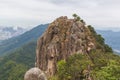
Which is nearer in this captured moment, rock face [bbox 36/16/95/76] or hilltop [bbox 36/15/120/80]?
hilltop [bbox 36/15/120/80]

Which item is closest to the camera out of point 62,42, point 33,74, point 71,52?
point 33,74

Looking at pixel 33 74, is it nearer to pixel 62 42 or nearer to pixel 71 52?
pixel 71 52

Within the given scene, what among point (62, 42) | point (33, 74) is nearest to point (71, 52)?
point (62, 42)

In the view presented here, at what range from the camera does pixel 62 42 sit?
7706 cm

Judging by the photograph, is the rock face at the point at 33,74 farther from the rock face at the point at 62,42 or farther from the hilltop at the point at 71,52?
the rock face at the point at 62,42

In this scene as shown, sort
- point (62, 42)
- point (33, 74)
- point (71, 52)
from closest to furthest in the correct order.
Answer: point (33, 74) → point (71, 52) → point (62, 42)

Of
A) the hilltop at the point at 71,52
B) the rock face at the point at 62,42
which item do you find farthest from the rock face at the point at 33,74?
the rock face at the point at 62,42

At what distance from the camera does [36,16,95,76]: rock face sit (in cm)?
7353

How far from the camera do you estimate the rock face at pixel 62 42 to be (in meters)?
73.5

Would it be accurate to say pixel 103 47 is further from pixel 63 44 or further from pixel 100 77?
pixel 100 77

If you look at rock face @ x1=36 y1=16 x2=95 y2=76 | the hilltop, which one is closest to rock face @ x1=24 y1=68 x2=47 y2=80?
the hilltop

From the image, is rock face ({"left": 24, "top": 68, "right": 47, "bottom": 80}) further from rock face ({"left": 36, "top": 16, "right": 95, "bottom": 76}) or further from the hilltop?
rock face ({"left": 36, "top": 16, "right": 95, "bottom": 76})

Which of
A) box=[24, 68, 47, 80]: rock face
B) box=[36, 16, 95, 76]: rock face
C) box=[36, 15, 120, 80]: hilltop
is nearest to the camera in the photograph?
box=[24, 68, 47, 80]: rock face

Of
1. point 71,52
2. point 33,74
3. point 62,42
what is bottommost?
point 71,52
